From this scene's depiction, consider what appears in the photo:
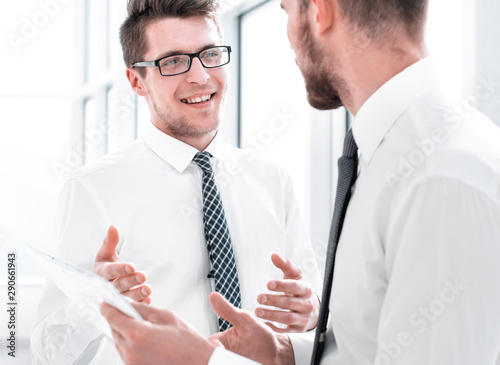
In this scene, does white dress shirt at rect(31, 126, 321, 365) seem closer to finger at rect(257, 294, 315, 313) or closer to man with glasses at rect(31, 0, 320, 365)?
man with glasses at rect(31, 0, 320, 365)

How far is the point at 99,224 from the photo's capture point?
1602 mm

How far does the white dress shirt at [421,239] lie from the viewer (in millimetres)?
737

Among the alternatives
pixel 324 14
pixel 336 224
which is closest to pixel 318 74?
pixel 324 14

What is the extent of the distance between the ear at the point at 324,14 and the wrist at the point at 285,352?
2.13 feet

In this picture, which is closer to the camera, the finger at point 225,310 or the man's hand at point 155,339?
the man's hand at point 155,339

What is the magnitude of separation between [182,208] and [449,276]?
1058mm

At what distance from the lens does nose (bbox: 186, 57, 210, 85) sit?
5.74 ft

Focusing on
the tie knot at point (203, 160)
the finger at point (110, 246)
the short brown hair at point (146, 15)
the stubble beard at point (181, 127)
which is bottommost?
the finger at point (110, 246)

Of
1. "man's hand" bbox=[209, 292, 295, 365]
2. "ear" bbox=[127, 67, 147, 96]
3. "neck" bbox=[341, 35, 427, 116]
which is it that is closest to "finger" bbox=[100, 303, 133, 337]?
"man's hand" bbox=[209, 292, 295, 365]

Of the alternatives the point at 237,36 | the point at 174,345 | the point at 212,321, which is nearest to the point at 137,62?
the point at 212,321

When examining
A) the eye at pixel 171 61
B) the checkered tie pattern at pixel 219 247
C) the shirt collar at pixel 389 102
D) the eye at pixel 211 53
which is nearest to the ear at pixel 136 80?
the eye at pixel 171 61

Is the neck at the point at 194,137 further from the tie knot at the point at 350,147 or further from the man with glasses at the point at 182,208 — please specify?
the tie knot at the point at 350,147

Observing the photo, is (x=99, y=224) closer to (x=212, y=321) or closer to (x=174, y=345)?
(x=212, y=321)

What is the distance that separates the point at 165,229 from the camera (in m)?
1.64
